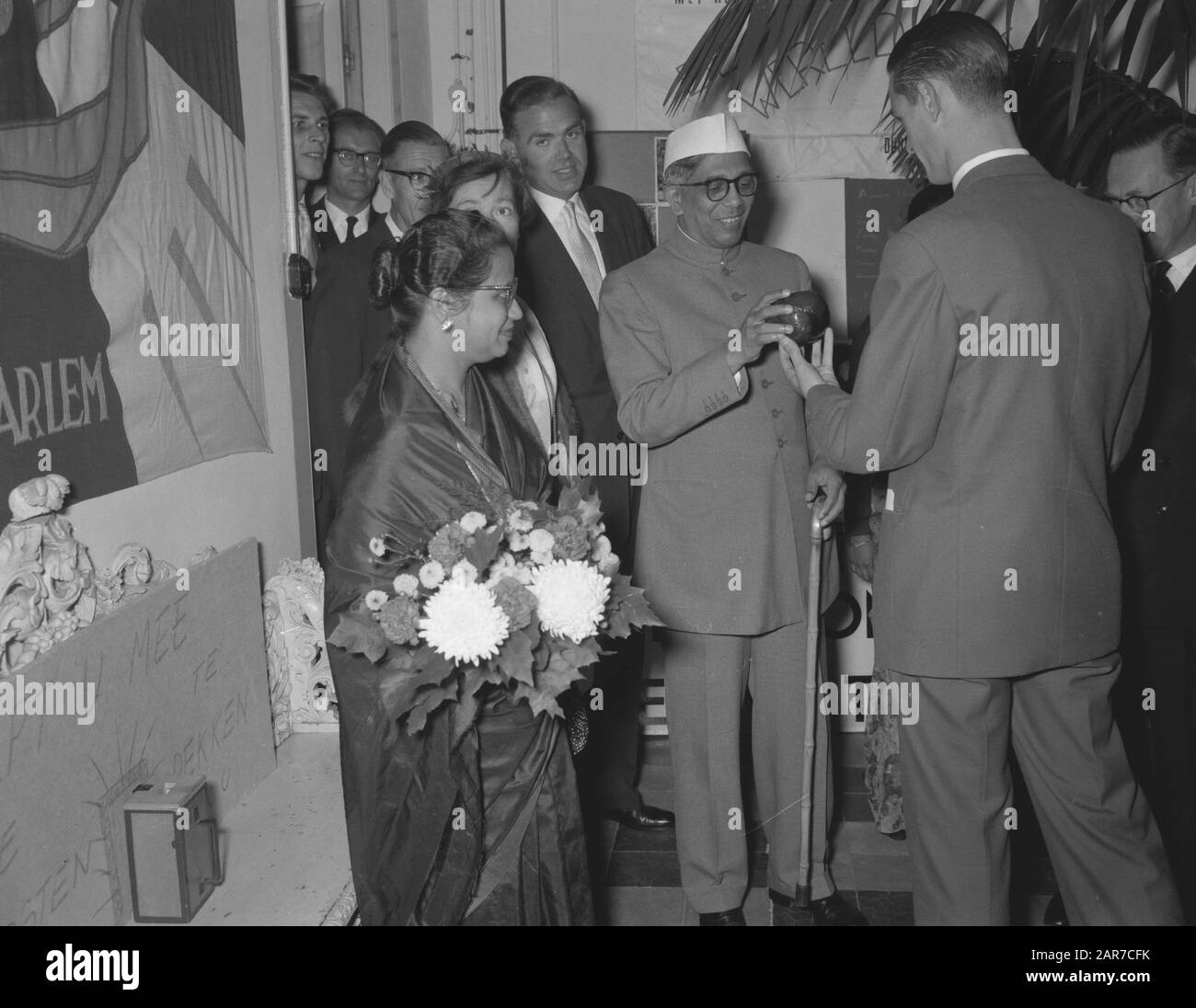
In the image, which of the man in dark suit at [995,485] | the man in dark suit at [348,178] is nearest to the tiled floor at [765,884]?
the man in dark suit at [995,485]

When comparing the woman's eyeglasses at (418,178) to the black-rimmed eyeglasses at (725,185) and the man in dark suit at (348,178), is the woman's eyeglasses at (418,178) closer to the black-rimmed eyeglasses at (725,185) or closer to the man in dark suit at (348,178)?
the man in dark suit at (348,178)

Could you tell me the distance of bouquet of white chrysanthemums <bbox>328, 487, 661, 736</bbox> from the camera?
1.74 metres

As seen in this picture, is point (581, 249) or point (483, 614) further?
point (581, 249)

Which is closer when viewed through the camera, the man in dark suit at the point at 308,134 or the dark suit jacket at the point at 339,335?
the dark suit jacket at the point at 339,335

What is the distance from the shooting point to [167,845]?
224 cm

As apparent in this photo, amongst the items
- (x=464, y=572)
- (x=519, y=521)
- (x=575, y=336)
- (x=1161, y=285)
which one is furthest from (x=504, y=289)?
(x=1161, y=285)

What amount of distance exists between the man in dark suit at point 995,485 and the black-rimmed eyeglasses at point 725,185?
0.54 metres

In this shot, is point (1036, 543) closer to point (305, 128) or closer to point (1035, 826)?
point (1035, 826)

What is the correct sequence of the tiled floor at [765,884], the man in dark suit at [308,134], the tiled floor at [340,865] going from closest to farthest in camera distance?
the tiled floor at [340,865], the tiled floor at [765,884], the man in dark suit at [308,134]

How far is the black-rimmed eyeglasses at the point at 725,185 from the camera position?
2.63 metres

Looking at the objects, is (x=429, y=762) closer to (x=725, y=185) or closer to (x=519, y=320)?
(x=519, y=320)

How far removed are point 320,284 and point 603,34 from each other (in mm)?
1670

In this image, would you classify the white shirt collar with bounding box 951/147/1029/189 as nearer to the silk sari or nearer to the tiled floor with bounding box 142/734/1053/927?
the silk sari

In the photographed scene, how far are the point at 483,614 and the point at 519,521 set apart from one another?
20 centimetres
